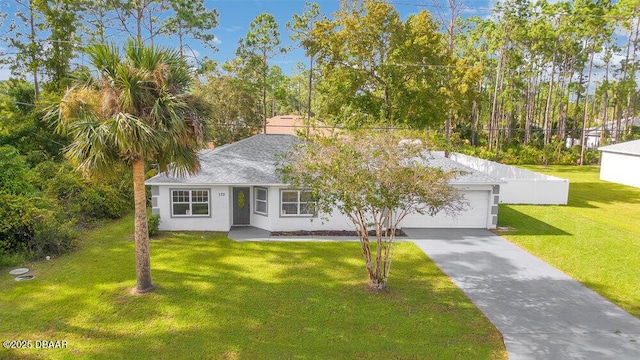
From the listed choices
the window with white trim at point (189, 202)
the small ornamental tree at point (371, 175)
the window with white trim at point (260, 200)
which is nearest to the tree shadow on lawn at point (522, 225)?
the small ornamental tree at point (371, 175)

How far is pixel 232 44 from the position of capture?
34156 millimetres

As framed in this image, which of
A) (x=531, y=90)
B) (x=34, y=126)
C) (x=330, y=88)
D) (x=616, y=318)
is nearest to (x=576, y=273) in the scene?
(x=616, y=318)

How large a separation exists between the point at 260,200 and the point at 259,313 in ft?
26.0

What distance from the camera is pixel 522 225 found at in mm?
18156

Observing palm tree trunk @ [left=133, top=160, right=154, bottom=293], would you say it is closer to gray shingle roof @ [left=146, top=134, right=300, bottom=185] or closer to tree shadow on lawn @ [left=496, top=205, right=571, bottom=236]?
gray shingle roof @ [left=146, top=134, right=300, bottom=185]

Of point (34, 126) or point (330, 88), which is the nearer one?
point (34, 126)

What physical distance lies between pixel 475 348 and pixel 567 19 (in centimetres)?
4138

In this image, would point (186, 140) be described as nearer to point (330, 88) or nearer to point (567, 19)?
point (330, 88)

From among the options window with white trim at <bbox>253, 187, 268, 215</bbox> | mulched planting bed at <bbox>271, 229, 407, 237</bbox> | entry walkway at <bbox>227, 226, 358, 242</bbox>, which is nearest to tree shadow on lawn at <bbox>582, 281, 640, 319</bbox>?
mulched planting bed at <bbox>271, 229, 407, 237</bbox>

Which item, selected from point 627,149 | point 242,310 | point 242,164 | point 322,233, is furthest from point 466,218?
point 627,149

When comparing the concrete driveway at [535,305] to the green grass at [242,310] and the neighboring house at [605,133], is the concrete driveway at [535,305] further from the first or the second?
the neighboring house at [605,133]

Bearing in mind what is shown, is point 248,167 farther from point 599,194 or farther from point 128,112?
point 599,194

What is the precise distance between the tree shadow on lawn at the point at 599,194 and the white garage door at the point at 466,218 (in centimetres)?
854

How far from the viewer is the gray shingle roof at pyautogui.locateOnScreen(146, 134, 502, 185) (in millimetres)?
16016
